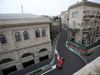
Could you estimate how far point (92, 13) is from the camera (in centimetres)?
2027

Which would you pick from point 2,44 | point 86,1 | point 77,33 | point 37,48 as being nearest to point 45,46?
point 37,48

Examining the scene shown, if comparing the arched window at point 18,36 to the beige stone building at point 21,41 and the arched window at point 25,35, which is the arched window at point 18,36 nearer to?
the beige stone building at point 21,41

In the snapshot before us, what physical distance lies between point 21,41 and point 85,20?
21.1m

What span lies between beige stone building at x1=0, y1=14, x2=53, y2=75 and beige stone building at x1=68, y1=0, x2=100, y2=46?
43.7ft

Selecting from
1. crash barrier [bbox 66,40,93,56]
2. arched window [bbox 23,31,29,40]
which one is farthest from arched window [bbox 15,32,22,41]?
crash barrier [bbox 66,40,93,56]

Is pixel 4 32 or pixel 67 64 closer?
pixel 4 32

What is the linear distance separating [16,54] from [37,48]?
15.0ft

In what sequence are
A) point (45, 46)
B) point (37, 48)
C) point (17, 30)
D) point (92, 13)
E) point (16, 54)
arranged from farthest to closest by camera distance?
1. point (92, 13)
2. point (45, 46)
3. point (37, 48)
4. point (16, 54)
5. point (17, 30)

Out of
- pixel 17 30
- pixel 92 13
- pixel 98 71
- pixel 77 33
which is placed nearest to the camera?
pixel 98 71

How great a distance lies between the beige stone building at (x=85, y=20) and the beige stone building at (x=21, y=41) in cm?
1331

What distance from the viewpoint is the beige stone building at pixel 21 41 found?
1053cm

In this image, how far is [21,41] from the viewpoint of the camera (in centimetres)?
1191

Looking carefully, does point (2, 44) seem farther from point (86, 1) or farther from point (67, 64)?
point (86, 1)

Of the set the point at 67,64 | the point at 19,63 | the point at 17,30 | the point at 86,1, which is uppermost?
the point at 86,1
